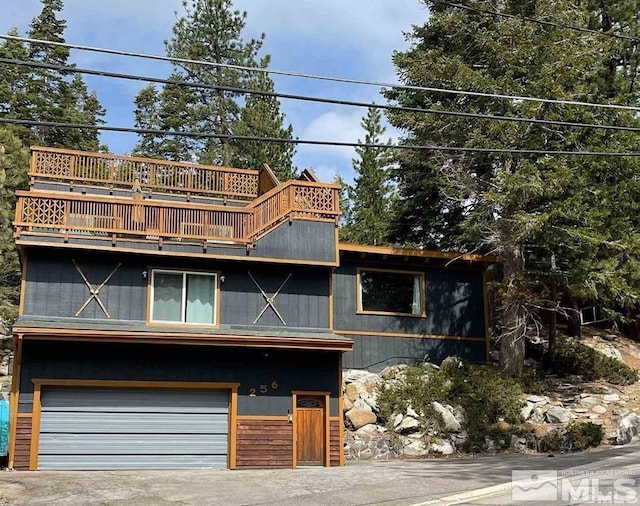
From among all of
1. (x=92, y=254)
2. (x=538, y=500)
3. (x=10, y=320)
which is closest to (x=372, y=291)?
(x=92, y=254)

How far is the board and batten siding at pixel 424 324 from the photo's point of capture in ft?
71.0

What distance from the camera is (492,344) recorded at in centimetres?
2531

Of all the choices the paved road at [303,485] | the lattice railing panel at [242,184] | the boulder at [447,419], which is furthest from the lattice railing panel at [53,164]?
the boulder at [447,419]

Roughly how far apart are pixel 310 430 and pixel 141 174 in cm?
929

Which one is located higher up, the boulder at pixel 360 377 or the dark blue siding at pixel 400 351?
the dark blue siding at pixel 400 351

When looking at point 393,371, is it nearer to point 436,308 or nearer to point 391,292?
point 391,292

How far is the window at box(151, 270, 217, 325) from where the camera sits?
17594mm

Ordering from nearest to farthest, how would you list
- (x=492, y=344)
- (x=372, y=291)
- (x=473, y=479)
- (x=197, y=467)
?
(x=473, y=479) → (x=197, y=467) → (x=372, y=291) → (x=492, y=344)

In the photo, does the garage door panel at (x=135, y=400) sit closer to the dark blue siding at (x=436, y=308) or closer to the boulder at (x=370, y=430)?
the boulder at (x=370, y=430)

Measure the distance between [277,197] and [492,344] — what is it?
10.8 metres

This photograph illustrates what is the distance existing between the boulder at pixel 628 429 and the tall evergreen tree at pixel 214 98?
18850mm

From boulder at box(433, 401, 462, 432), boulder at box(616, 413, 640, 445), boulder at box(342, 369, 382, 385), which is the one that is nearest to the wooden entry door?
boulder at box(342, 369, 382, 385)

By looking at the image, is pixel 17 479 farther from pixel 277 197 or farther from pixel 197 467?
pixel 277 197

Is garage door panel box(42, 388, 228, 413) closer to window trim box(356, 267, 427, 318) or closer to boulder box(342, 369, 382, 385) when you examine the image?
boulder box(342, 369, 382, 385)
